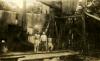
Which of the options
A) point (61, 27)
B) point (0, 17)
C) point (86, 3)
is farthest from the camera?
point (61, 27)

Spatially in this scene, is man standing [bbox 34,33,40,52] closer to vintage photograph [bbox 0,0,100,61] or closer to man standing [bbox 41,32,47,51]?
vintage photograph [bbox 0,0,100,61]

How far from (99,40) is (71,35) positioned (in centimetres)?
211

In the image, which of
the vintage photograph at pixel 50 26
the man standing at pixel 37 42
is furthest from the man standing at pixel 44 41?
the man standing at pixel 37 42

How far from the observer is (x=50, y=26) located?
42.3ft

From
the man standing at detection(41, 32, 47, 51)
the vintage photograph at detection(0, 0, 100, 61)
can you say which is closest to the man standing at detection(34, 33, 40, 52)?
the vintage photograph at detection(0, 0, 100, 61)

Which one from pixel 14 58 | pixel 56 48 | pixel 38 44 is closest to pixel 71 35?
pixel 56 48

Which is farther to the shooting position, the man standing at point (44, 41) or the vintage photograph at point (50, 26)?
the man standing at point (44, 41)

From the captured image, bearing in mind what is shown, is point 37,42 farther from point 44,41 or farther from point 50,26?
point 50,26

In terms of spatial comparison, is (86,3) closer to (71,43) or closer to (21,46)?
(71,43)

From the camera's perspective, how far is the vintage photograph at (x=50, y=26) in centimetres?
1168

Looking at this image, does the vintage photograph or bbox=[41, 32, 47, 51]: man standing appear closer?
the vintage photograph

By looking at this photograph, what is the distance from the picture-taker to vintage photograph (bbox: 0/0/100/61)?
38.3ft

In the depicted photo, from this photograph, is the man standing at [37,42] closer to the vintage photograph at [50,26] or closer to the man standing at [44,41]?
the vintage photograph at [50,26]

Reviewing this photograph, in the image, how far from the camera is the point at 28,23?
12.9 m
